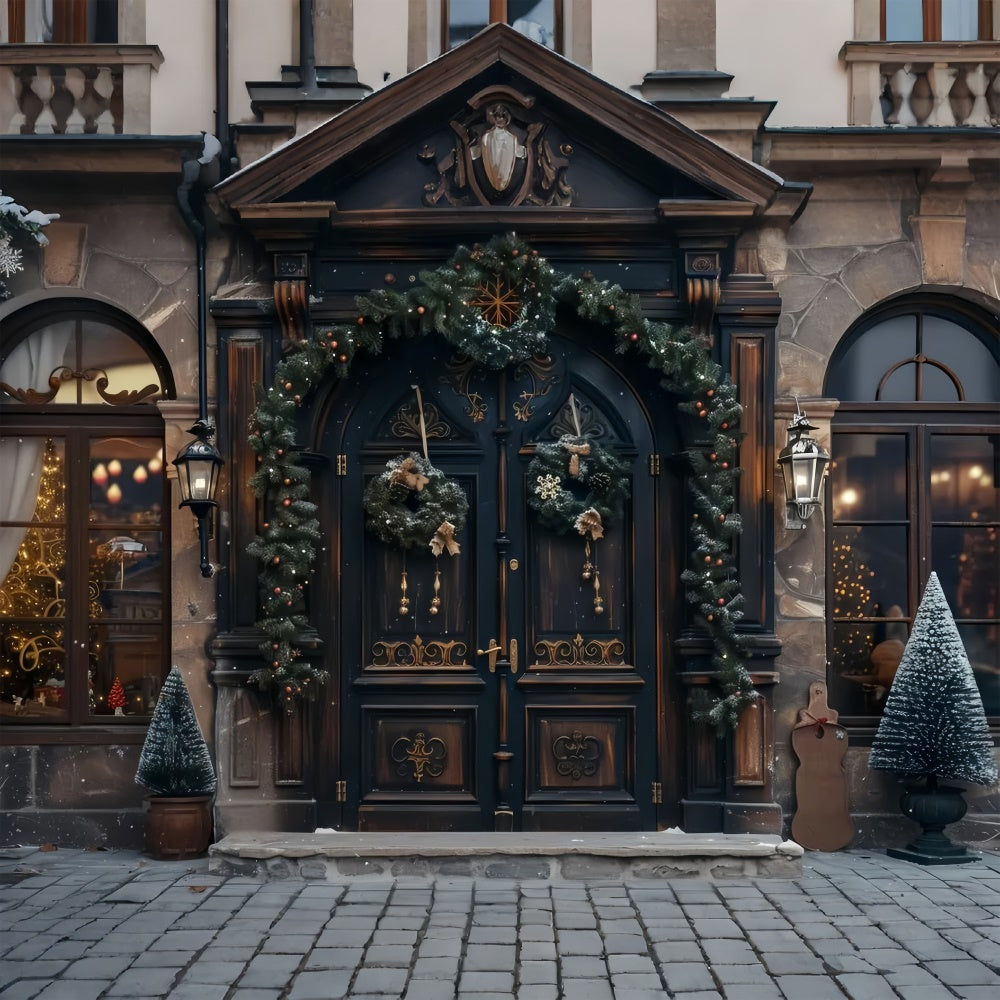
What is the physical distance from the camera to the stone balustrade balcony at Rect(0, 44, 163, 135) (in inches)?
323

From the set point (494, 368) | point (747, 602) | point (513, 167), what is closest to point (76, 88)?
point (513, 167)

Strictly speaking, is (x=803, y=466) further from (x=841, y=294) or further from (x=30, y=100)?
(x=30, y=100)

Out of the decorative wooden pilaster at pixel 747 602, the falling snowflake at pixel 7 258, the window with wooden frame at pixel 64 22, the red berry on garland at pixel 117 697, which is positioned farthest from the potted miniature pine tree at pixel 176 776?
the window with wooden frame at pixel 64 22

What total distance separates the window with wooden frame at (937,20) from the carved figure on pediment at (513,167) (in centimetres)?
235

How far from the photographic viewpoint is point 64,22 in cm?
852

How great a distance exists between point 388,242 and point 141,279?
5.16 feet

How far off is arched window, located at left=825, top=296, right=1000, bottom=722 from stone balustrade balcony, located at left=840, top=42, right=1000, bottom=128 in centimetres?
113

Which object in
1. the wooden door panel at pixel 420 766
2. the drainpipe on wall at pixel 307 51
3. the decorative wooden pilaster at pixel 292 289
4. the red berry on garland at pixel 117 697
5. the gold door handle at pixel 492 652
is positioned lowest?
the wooden door panel at pixel 420 766

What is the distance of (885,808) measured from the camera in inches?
323

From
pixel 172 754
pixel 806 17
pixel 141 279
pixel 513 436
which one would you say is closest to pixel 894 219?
pixel 806 17

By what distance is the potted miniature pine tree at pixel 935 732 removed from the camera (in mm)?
7699

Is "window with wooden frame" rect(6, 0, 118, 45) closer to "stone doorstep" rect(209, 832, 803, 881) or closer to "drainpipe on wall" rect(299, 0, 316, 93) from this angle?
"drainpipe on wall" rect(299, 0, 316, 93)

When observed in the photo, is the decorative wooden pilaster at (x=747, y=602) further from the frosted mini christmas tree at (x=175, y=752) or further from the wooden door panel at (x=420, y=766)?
the frosted mini christmas tree at (x=175, y=752)

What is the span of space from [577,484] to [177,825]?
10.1 feet
